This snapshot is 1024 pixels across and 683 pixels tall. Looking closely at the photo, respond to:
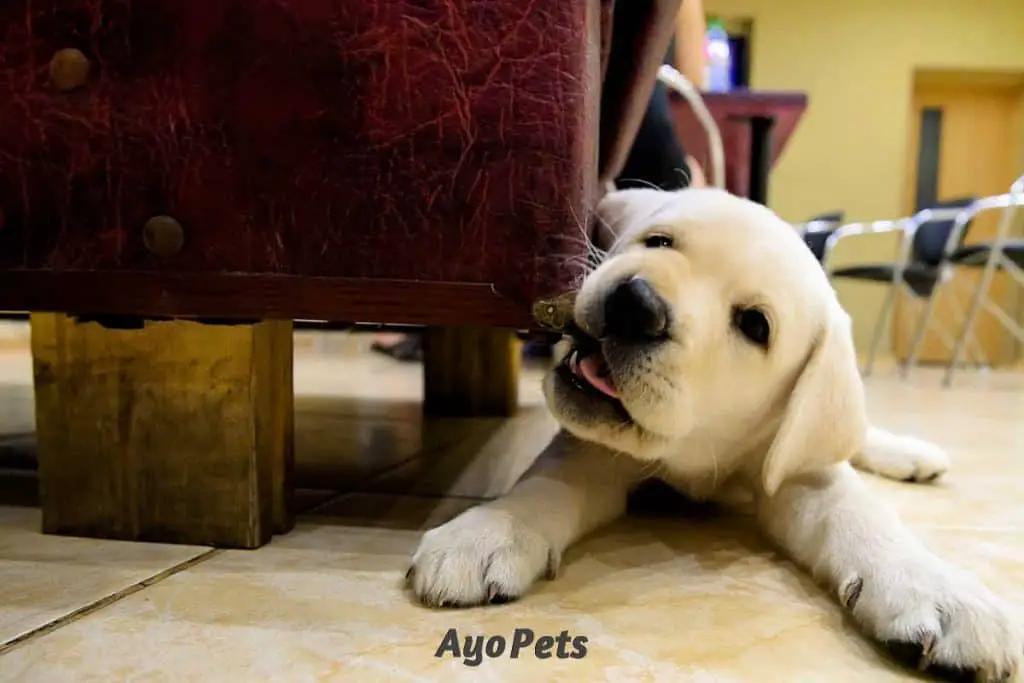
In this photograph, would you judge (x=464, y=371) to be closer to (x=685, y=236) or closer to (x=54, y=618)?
(x=685, y=236)

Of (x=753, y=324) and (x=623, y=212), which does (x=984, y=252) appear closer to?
(x=623, y=212)

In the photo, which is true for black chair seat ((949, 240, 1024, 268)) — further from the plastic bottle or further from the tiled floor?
the tiled floor

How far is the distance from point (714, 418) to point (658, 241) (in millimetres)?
216

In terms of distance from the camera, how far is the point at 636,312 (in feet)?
3.15

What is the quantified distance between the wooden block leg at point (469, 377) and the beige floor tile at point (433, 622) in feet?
3.72

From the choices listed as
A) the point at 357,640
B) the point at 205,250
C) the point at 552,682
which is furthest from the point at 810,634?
the point at 205,250

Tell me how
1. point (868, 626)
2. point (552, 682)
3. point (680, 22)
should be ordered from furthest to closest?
point (680, 22)
point (868, 626)
point (552, 682)

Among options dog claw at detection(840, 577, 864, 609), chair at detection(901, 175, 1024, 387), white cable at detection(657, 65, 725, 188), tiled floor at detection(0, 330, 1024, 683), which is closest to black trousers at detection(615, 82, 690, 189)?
white cable at detection(657, 65, 725, 188)

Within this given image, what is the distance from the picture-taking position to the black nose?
957 mm

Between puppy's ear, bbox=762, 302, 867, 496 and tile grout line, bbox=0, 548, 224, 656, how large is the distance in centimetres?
64

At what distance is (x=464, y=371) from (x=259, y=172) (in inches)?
51.6

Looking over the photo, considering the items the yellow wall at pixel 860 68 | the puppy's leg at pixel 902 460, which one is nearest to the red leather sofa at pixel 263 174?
the puppy's leg at pixel 902 460

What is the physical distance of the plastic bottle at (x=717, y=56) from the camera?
17.0 feet

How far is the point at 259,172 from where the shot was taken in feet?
3.25
